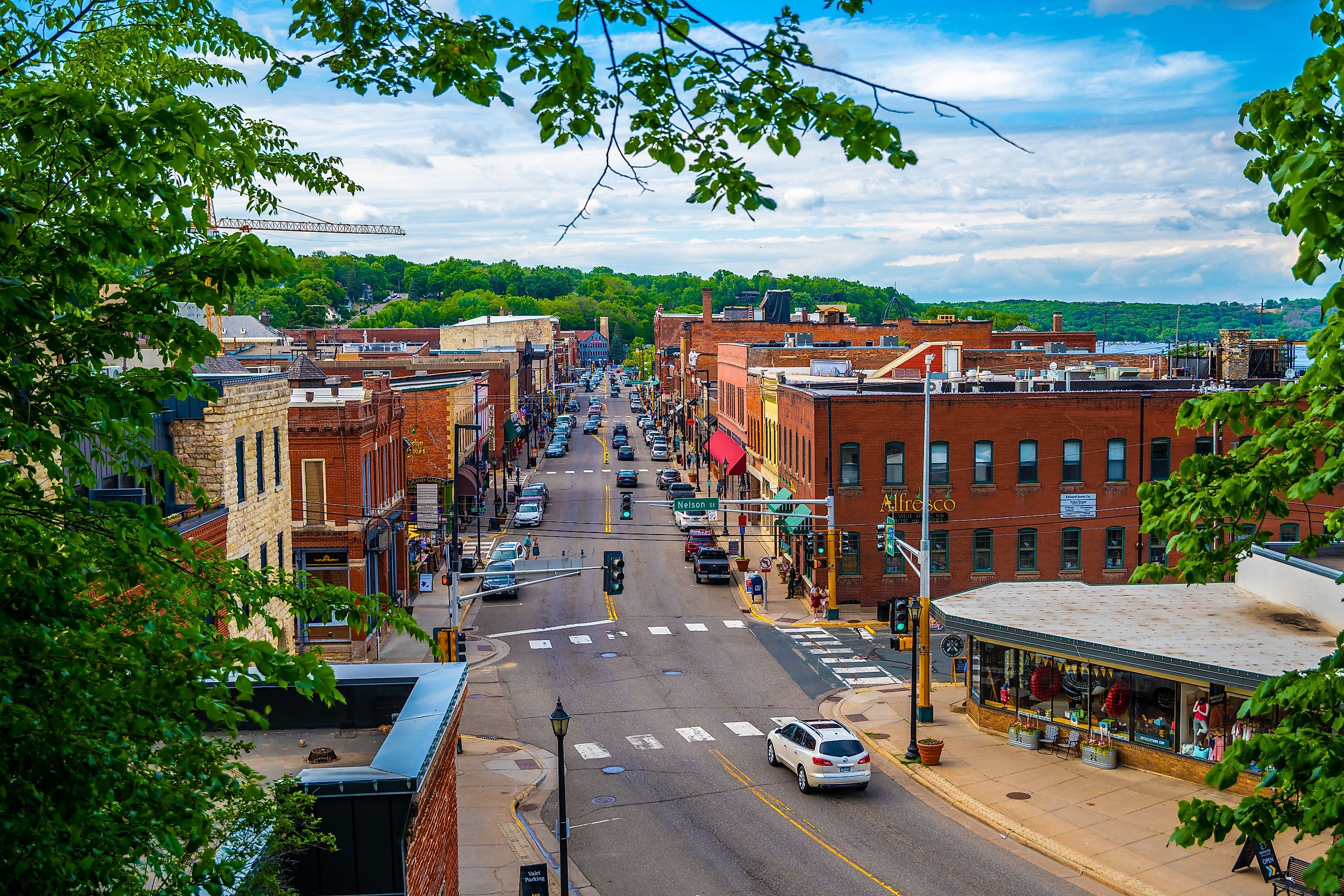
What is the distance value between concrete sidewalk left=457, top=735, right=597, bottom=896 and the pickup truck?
70.0ft

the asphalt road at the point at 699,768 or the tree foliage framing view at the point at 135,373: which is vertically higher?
the tree foliage framing view at the point at 135,373

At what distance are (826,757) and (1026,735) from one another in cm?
654

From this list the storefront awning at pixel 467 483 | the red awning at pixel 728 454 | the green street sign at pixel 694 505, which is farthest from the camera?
the red awning at pixel 728 454

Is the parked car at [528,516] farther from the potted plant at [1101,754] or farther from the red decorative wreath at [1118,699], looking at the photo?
the red decorative wreath at [1118,699]

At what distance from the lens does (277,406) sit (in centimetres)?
3041

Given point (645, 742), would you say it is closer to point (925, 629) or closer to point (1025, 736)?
point (925, 629)

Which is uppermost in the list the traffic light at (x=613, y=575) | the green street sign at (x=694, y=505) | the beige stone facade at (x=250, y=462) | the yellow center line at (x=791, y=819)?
the beige stone facade at (x=250, y=462)

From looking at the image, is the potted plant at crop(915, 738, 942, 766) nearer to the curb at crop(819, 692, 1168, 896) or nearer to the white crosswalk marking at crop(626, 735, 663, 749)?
the curb at crop(819, 692, 1168, 896)

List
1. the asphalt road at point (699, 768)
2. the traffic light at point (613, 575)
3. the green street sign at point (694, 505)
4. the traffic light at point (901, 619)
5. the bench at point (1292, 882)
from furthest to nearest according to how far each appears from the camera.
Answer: the green street sign at point (694, 505)
the traffic light at point (613, 575)
the traffic light at point (901, 619)
the asphalt road at point (699, 768)
the bench at point (1292, 882)

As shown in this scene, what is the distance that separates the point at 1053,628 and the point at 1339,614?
245 inches

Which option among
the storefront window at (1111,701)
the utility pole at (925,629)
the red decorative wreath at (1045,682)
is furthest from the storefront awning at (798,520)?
the storefront window at (1111,701)

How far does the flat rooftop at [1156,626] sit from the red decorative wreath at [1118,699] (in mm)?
1304

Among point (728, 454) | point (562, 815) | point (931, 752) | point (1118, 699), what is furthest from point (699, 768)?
point (728, 454)

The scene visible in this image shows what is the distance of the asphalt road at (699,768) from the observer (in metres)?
20.8
